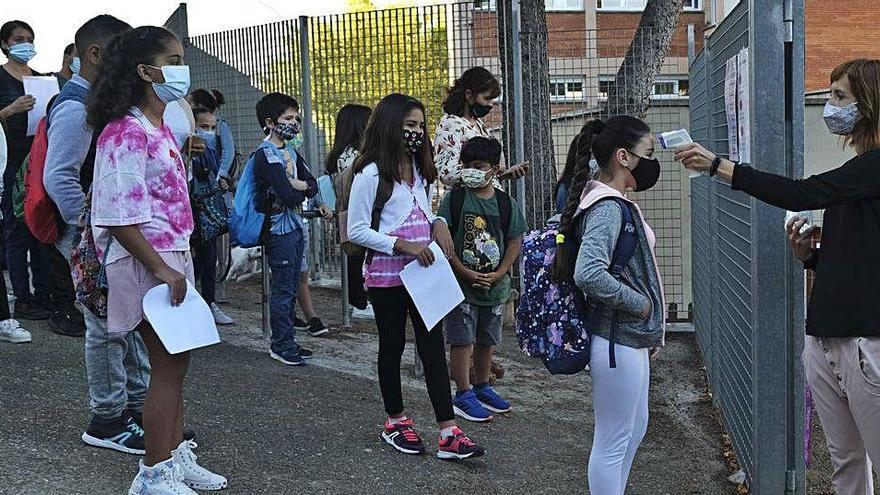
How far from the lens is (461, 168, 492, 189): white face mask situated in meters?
6.43

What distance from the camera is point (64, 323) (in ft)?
24.8

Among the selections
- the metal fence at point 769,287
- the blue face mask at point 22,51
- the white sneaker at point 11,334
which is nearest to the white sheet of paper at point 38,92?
the blue face mask at point 22,51

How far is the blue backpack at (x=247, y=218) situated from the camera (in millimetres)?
7547

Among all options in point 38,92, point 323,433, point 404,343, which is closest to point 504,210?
point 404,343

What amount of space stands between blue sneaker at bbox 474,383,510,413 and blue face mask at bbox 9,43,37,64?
14.3ft

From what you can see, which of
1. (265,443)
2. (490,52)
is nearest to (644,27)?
(490,52)

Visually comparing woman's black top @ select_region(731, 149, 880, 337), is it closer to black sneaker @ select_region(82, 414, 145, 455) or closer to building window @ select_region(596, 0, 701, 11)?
black sneaker @ select_region(82, 414, 145, 455)

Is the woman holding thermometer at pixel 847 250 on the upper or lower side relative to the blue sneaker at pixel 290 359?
upper

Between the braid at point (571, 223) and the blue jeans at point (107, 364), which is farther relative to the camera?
the blue jeans at point (107, 364)

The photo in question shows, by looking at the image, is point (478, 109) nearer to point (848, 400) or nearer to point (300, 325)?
point (300, 325)

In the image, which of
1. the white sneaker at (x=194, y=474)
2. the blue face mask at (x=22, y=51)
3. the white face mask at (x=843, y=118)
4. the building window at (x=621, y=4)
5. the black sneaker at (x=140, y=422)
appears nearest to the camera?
the white face mask at (x=843, y=118)

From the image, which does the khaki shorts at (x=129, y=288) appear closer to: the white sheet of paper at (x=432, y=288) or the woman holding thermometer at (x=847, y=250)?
the white sheet of paper at (x=432, y=288)

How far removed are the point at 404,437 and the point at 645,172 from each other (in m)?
2.21

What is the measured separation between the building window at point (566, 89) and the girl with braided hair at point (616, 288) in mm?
5526
